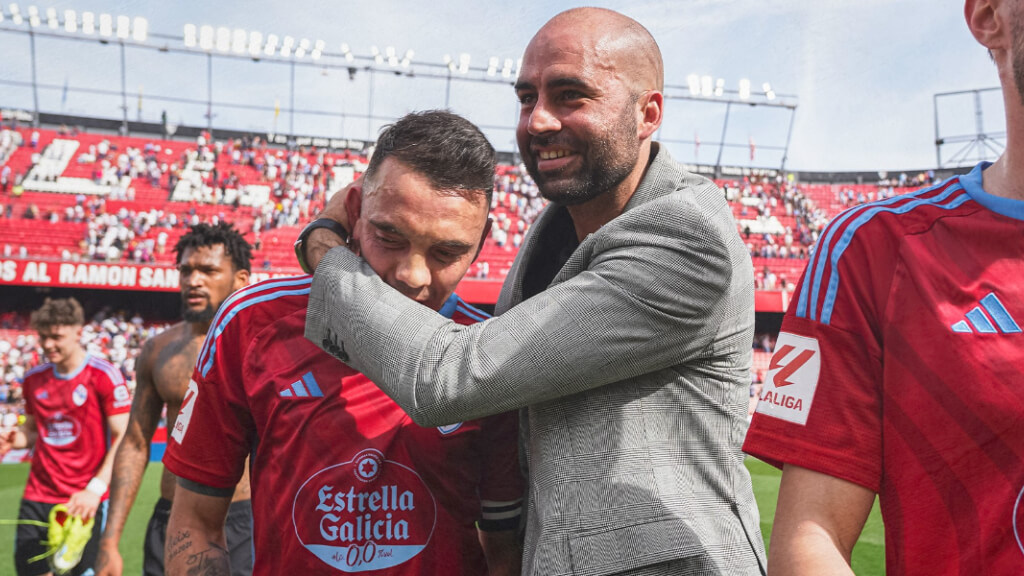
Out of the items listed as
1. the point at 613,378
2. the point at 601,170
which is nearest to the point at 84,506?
the point at 601,170

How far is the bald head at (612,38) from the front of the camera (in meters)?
2.07

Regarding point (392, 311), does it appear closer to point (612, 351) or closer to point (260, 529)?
point (612, 351)

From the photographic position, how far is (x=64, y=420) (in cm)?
700

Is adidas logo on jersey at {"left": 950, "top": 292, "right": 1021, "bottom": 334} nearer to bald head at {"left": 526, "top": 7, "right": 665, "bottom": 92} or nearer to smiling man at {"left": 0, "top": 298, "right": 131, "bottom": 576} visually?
bald head at {"left": 526, "top": 7, "right": 665, "bottom": 92}

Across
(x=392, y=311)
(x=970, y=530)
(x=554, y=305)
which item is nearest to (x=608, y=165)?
(x=554, y=305)

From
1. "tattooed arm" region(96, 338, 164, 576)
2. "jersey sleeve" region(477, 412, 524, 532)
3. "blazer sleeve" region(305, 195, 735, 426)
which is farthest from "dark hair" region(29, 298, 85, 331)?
"blazer sleeve" region(305, 195, 735, 426)

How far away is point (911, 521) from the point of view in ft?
4.03

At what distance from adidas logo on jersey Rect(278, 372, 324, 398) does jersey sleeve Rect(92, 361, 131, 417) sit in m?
5.70

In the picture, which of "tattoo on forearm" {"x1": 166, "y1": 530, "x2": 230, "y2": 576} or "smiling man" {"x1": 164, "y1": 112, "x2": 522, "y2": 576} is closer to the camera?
"smiling man" {"x1": 164, "y1": 112, "x2": 522, "y2": 576}

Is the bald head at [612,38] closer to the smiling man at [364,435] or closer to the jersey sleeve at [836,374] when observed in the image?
the smiling man at [364,435]

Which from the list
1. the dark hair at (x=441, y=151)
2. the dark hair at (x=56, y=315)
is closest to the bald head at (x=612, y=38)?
the dark hair at (x=441, y=151)

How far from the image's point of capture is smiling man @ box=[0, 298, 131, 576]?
6.86 m

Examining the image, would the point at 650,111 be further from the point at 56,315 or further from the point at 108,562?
the point at 56,315

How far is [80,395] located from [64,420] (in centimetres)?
26
